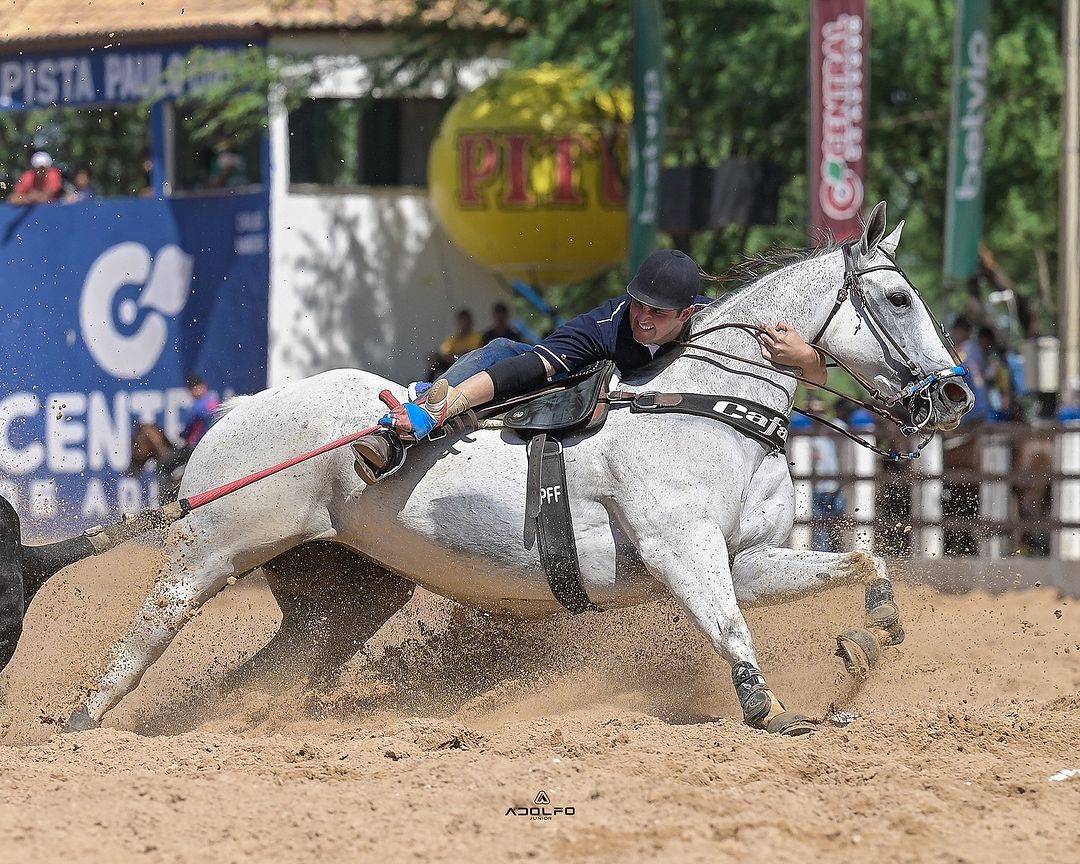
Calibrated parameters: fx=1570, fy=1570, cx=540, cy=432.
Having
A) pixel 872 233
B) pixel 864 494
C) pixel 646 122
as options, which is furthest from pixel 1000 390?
pixel 872 233

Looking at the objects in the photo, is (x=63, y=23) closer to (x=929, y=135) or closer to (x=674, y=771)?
(x=929, y=135)

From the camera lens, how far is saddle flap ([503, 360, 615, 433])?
546 cm

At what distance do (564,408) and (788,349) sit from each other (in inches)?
31.8

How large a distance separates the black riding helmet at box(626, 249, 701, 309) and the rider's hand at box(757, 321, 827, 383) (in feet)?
1.02

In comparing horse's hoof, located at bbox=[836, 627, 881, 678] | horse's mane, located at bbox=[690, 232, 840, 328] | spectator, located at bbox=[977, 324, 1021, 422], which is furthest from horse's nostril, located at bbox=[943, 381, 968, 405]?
spectator, located at bbox=[977, 324, 1021, 422]

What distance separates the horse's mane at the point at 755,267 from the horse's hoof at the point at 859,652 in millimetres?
1235

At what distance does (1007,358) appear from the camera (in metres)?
13.7

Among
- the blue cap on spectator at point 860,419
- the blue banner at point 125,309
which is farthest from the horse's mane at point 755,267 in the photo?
the blue banner at point 125,309

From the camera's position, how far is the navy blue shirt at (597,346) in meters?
5.64

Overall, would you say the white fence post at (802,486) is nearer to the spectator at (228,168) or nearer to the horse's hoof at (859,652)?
the horse's hoof at (859,652)

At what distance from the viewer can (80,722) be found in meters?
5.64

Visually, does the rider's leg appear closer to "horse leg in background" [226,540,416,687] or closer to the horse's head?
"horse leg in background" [226,540,416,687]

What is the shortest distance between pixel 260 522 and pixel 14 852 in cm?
201

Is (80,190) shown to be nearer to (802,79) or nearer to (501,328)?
(501,328)
